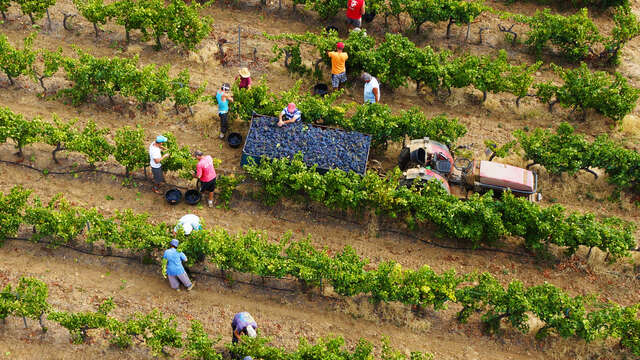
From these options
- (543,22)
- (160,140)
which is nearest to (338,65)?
(160,140)

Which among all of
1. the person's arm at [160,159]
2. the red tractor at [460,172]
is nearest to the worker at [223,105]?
the person's arm at [160,159]

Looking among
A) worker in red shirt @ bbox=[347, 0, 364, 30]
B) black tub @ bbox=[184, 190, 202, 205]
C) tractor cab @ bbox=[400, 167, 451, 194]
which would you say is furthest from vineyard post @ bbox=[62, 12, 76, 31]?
tractor cab @ bbox=[400, 167, 451, 194]

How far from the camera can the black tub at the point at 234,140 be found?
19.7 meters

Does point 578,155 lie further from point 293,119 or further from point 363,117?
point 293,119

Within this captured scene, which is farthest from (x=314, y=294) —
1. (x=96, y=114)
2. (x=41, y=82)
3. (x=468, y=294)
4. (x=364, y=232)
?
(x=41, y=82)

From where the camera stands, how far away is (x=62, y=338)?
15.5 m

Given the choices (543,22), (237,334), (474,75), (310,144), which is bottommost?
(237,334)

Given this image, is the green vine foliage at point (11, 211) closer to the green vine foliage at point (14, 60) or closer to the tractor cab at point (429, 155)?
the green vine foliage at point (14, 60)

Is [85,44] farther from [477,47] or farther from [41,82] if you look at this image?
[477,47]

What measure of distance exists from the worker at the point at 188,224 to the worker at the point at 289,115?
3.91 m

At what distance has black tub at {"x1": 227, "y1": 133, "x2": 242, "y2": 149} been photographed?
64.6 feet

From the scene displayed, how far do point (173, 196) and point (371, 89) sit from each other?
680 centimetres

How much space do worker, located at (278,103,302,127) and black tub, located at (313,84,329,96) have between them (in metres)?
2.77

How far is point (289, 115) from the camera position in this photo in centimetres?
1875
